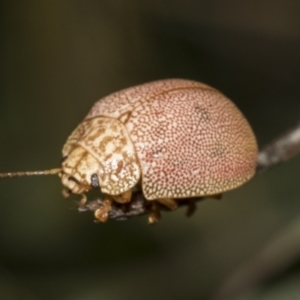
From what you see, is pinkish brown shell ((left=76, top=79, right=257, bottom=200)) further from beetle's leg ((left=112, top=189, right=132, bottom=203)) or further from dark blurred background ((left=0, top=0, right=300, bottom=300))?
dark blurred background ((left=0, top=0, right=300, bottom=300))

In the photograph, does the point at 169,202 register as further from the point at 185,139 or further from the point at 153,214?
the point at 185,139

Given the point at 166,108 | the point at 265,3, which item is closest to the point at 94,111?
the point at 166,108

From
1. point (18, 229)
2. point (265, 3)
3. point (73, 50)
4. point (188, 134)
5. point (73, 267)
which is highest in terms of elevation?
point (73, 50)

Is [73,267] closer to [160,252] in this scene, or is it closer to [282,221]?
[160,252]

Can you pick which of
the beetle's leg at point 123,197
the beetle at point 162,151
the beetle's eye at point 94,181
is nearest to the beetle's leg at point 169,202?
the beetle at point 162,151

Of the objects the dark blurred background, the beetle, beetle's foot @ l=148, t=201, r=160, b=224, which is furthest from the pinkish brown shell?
the dark blurred background

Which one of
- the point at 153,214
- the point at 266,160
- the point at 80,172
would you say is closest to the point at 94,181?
the point at 80,172
